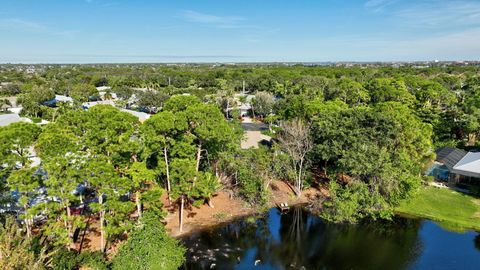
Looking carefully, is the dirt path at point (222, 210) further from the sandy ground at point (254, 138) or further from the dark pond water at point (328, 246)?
the sandy ground at point (254, 138)

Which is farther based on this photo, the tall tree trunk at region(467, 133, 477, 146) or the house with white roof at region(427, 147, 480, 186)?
the tall tree trunk at region(467, 133, 477, 146)

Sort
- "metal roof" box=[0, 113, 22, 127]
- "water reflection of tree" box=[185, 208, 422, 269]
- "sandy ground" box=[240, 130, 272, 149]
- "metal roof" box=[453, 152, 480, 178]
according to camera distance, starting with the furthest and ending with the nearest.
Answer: "sandy ground" box=[240, 130, 272, 149], "metal roof" box=[0, 113, 22, 127], "metal roof" box=[453, 152, 480, 178], "water reflection of tree" box=[185, 208, 422, 269]

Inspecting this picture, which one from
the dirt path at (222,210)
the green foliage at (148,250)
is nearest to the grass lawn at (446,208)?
the dirt path at (222,210)

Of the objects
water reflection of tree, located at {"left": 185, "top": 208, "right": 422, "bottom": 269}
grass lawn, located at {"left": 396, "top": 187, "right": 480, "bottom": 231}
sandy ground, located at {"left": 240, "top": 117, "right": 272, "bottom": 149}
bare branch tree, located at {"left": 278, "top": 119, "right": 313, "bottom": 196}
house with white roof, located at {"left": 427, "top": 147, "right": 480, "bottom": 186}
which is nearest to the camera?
water reflection of tree, located at {"left": 185, "top": 208, "right": 422, "bottom": 269}

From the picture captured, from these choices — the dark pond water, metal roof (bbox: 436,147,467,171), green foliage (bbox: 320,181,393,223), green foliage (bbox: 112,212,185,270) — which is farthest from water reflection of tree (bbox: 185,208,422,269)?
metal roof (bbox: 436,147,467,171)

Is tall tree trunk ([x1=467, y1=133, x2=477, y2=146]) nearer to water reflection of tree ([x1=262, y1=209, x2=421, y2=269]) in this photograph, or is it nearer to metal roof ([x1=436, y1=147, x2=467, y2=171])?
metal roof ([x1=436, y1=147, x2=467, y2=171])

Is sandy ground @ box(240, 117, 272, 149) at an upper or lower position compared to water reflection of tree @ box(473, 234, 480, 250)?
upper

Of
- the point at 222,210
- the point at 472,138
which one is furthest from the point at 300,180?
the point at 472,138
